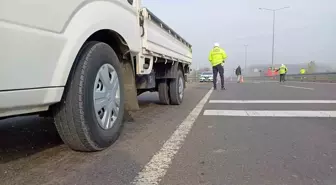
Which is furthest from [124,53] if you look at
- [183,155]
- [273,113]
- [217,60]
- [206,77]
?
[206,77]

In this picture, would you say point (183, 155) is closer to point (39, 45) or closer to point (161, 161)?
point (161, 161)

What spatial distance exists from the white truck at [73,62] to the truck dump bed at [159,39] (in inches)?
6.7

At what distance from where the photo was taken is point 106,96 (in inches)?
123

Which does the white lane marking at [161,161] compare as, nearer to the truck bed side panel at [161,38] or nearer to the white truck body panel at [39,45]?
the white truck body panel at [39,45]

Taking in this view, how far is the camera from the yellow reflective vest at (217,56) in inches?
523

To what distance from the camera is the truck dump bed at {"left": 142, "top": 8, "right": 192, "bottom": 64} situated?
172 inches

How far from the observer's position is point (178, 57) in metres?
7.27

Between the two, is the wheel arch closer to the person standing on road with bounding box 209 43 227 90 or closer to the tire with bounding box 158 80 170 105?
the tire with bounding box 158 80 170 105

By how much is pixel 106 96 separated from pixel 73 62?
1.97ft

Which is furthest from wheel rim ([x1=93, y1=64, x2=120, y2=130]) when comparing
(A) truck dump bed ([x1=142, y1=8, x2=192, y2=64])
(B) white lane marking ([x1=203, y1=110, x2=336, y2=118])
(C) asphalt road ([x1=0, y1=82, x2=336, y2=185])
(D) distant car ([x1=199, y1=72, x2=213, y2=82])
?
(D) distant car ([x1=199, y1=72, x2=213, y2=82])

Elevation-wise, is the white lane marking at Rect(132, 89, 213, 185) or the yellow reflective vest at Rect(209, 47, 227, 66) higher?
the yellow reflective vest at Rect(209, 47, 227, 66)

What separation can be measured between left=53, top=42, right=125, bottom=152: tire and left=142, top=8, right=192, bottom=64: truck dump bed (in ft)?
4.18

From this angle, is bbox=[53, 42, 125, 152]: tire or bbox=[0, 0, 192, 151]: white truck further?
bbox=[53, 42, 125, 152]: tire

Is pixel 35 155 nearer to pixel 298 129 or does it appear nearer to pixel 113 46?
pixel 113 46
